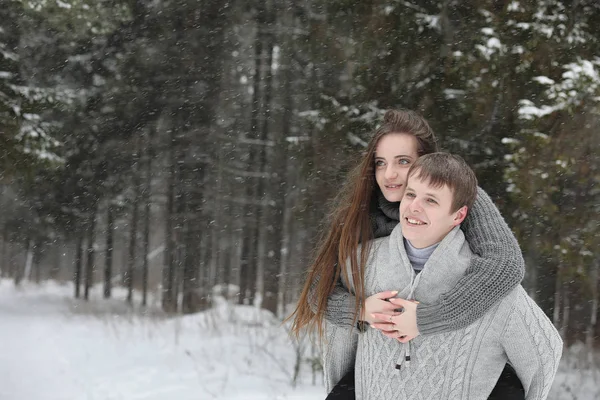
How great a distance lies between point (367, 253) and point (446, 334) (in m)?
0.37

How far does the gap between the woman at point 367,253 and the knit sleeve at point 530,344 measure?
0.24 ft

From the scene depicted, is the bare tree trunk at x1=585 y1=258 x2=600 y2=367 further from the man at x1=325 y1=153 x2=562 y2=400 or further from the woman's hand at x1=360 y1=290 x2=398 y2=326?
the woman's hand at x1=360 y1=290 x2=398 y2=326

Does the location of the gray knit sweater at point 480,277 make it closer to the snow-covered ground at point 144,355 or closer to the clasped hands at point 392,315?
the clasped hands at point 392,315

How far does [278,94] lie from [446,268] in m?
9.28

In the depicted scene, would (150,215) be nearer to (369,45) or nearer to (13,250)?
(13,250)

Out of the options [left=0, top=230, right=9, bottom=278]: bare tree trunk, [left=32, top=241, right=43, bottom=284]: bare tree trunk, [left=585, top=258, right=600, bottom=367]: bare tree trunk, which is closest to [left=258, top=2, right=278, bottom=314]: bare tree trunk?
[left=32, top=241, right=43, bottom=284]: bare tree trunk

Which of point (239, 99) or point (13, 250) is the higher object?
point (239, 99)

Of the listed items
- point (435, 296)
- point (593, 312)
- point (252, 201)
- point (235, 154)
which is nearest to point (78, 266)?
point (252, 201)

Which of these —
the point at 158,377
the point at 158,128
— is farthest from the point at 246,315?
the point at 158,128

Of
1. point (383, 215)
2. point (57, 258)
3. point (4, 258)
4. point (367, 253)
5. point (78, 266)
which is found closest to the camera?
point (367, 253)

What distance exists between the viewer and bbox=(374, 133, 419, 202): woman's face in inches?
86.4

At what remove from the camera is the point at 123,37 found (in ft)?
32.9

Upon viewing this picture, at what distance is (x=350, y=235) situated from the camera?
2.18 m

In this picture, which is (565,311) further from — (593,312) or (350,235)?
(350,235)
